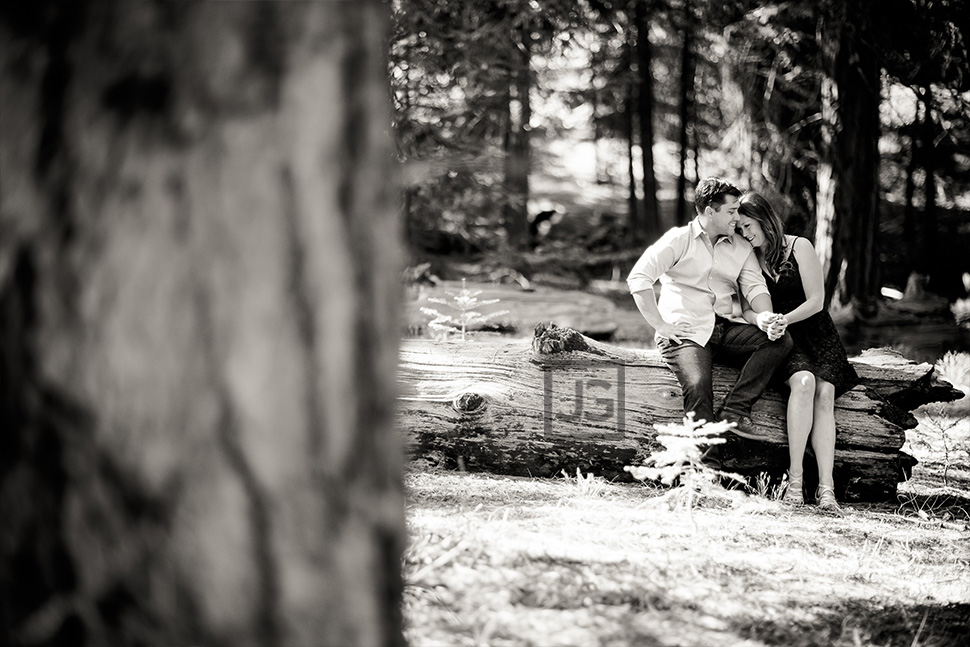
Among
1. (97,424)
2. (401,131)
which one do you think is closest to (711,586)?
(97,424)

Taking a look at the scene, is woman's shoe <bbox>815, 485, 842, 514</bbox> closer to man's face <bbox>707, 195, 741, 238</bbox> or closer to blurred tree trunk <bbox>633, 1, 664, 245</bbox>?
man's face <bbox>707, 195, 741, 238</bbox>

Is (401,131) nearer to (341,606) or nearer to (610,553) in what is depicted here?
(610,553)

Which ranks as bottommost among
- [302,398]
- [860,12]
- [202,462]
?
[202,462]

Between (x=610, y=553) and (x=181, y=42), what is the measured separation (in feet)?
9.11

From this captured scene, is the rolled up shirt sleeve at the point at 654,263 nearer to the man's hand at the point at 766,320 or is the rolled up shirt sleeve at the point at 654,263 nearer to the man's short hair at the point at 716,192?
the man's short hair at the point at 716,192

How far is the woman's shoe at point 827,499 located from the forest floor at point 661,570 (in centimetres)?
9

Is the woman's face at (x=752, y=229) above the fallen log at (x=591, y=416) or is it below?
above

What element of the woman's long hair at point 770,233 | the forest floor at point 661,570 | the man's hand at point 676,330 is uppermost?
the woman's long hair at point 770,233

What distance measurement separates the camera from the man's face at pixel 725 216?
5812 millimetres

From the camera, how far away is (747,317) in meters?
5.91

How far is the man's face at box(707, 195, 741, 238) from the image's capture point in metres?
5.81

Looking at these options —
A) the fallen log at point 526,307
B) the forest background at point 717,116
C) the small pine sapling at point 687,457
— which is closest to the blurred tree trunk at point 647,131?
the forest background at point 717,116

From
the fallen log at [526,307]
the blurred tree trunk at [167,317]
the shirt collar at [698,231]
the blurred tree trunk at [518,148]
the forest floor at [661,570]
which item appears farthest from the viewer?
the blurred tree trunk at [518,148]

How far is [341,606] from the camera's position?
176 cm
